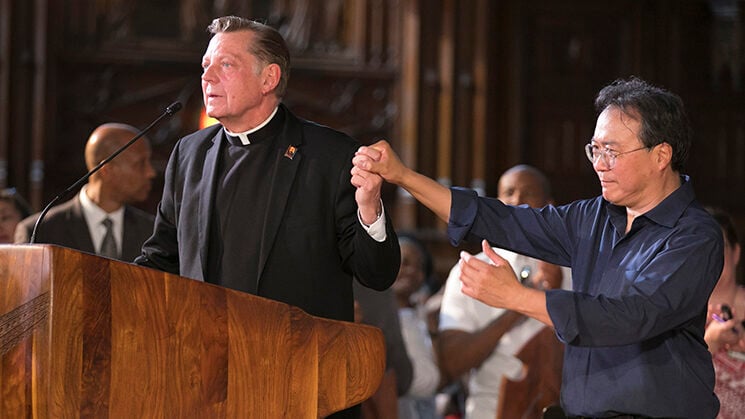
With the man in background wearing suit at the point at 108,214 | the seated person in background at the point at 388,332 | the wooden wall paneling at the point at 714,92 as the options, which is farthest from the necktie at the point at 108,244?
the wooden wall paneling at the point at 714,92

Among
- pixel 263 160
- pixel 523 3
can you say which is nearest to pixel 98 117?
pixel 523 3

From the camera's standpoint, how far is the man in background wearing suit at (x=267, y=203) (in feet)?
9.04

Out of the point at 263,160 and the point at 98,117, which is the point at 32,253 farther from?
the point at 98,117

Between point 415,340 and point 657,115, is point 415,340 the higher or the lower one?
the lower one

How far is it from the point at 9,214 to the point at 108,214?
1.95 feet

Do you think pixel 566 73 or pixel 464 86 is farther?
pixel 566 73

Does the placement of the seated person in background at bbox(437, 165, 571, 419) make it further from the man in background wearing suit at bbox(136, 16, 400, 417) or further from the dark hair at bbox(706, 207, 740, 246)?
the man in background wearing suit at bbox(136, 16, 400, 417)

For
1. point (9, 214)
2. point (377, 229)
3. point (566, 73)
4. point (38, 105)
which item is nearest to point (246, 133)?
point (377, 229)

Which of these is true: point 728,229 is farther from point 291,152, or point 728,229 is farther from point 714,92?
point 714,92

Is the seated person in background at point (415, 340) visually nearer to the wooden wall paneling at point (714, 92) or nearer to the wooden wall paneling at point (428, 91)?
the wooden wall paneling at point (428, 91)

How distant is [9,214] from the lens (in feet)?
16.2

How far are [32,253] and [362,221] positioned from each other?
882mm

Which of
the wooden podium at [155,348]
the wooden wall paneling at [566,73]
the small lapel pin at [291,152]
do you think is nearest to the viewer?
the wooden podium at [155,348]

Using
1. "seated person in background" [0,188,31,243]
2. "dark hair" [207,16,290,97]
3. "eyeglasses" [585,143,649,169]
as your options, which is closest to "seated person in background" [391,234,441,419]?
"seated person in background" [0,188,31,243]
